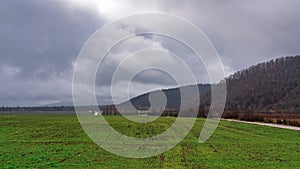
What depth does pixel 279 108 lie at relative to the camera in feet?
485

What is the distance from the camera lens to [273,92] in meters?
164

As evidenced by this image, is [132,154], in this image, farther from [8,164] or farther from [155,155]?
[8,164]

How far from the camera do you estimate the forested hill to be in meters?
150

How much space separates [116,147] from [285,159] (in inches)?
461

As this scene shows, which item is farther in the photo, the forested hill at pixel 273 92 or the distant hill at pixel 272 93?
the forested hill at pixel 273 92

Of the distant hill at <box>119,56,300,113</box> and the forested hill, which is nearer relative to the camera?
the distant hill at <box>119,56,300,113</box>

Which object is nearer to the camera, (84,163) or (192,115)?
(84,163)

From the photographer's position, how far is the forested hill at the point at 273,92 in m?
150

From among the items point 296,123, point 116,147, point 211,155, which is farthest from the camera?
point 296,123

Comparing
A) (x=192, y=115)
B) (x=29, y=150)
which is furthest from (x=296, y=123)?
(x=29, y=150)

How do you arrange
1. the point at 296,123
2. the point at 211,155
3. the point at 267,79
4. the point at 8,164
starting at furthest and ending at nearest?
the point at 267,79 → the point at 296,123 → the point at 211,155 → the point at 8,164

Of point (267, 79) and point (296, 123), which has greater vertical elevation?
point (267, 79)

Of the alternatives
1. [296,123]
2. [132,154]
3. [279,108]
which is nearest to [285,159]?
[132,154]

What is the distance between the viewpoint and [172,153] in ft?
80.8
